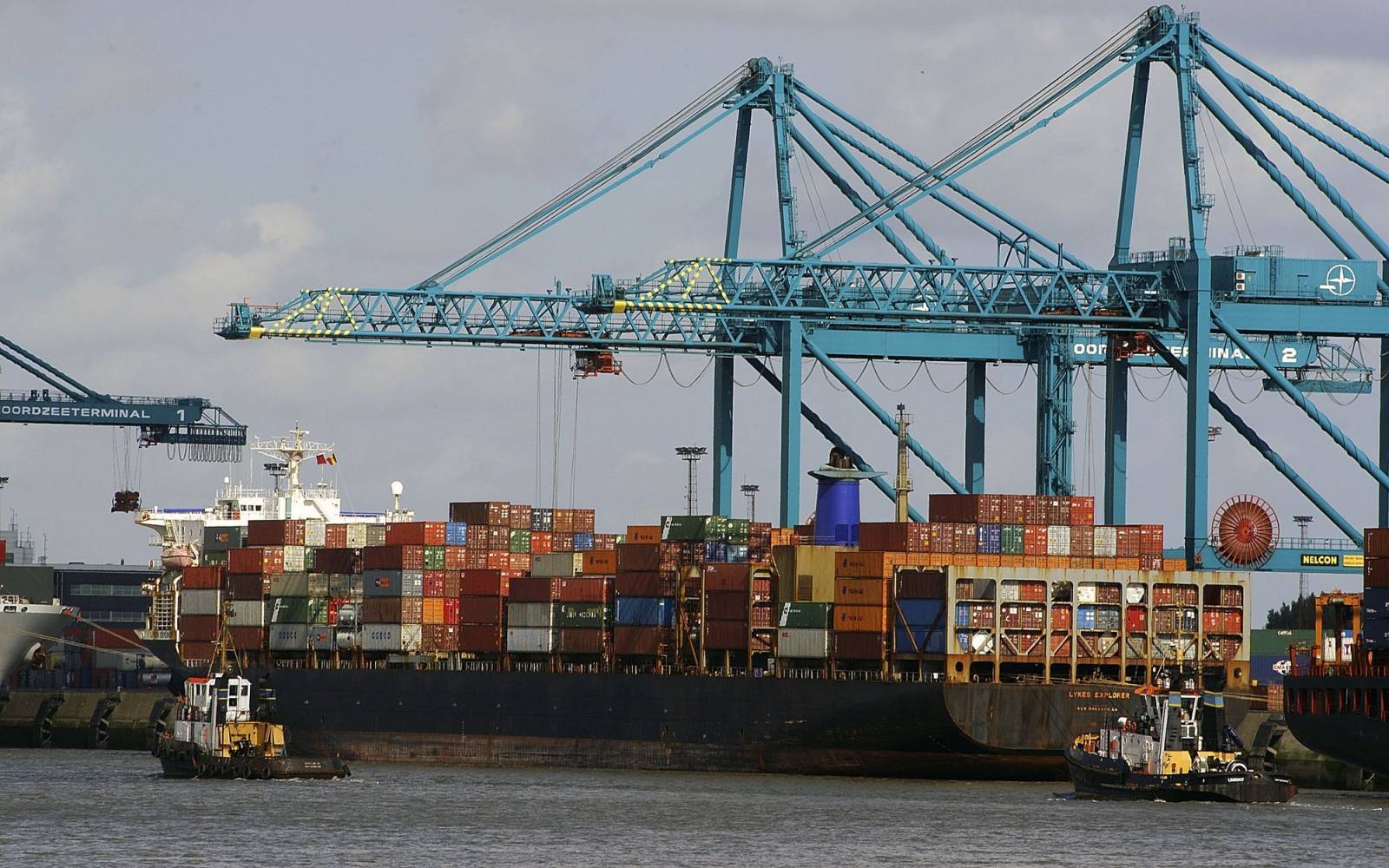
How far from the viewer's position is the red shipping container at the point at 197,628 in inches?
3703

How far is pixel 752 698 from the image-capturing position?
7869cm

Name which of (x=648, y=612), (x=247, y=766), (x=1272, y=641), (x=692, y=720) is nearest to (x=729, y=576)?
(x=648, y=612)

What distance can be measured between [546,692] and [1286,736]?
22.4m

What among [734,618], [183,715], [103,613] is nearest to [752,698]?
[734,618]

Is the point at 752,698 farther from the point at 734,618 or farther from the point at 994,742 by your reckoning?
the point at 994,742

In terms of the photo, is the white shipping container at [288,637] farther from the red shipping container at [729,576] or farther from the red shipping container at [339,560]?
the red shipping container at [729,576]

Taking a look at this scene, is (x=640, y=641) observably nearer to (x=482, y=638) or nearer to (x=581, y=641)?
(x=581, y=641)

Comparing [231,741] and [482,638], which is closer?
[231,741]

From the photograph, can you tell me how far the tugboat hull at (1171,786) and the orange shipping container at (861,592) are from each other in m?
9.79

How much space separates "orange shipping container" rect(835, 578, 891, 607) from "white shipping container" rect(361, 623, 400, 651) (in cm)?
1752

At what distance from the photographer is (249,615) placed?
305 feet

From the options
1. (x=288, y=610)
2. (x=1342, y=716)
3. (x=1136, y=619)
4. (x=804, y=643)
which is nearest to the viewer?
(x=1342, y=716)

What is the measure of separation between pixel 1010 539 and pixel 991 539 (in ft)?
1.83

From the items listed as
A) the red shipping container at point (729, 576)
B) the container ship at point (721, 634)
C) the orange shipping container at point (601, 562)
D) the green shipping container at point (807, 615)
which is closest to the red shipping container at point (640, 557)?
the container ship at point (721, 634)
